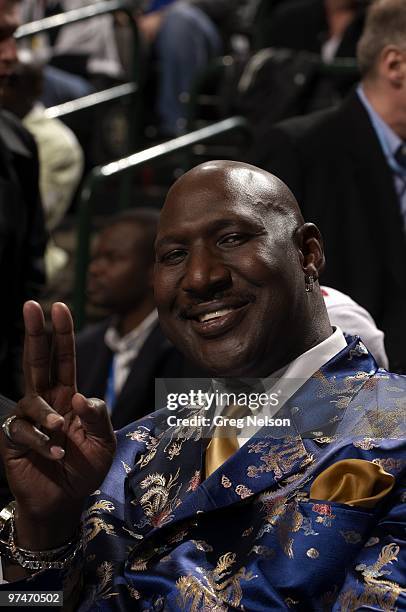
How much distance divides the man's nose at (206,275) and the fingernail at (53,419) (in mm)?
328

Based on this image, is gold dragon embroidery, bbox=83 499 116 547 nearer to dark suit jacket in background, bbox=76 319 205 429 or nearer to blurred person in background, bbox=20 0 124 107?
dark suit jacket in background, bbox=76 319 205 429

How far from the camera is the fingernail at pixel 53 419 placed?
1.48 meters

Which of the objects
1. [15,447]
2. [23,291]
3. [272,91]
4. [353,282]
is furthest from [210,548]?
[272,91]

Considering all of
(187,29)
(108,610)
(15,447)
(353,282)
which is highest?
(15,447)

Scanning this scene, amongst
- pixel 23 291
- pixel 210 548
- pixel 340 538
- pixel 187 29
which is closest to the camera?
pixel 340 538

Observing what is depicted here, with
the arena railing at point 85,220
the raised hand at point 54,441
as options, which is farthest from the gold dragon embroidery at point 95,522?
the arena railing at point 85,220

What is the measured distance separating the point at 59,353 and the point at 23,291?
5.57 feet

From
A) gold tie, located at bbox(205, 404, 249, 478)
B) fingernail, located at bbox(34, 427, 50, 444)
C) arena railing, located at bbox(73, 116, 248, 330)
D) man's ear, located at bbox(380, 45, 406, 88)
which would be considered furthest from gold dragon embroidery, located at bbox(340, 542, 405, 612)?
arena railing, located at bbox(73, 116, 248, 330)

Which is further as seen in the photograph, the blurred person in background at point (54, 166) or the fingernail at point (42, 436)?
the blurred person in background at point (54, 166)

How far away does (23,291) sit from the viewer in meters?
3.24

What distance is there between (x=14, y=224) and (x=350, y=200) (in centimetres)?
86

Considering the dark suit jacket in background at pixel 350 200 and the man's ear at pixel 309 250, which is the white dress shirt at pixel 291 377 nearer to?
the man's ear at pixel 309 250

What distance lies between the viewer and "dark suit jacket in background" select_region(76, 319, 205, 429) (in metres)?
2.91

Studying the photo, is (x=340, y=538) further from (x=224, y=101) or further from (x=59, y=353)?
(x=224, y=101)
